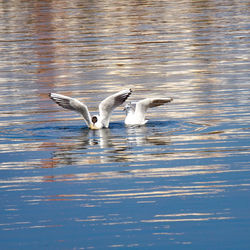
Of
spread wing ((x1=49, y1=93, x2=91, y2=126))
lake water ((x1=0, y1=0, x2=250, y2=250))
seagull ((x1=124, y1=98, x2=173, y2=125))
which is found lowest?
lake water ((x1=0, y1=0, x2=250, y2=250))

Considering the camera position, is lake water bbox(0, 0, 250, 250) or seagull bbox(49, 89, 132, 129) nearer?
lake water bbox(0, 0, 250, 250)

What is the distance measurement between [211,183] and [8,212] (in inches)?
125

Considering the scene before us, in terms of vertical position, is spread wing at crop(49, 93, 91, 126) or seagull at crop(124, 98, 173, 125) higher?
spread wing at crop(49, 93, 91, 126)

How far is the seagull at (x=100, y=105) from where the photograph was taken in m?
19.4

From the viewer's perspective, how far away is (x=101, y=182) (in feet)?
48.0

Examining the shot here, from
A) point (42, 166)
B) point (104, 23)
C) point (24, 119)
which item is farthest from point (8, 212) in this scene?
point (104, 23)

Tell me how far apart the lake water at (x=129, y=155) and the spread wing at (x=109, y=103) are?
37cm

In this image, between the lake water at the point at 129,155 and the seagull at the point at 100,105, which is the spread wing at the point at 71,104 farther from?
the lake water at the point at 129,155

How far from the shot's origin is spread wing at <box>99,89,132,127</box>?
1942 centimetres

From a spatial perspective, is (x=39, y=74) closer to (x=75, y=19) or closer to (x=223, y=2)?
(x=75, y=19)

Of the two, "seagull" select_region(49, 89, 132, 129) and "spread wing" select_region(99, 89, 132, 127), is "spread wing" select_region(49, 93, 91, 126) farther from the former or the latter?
"spread wing" select_region(99, 89, 132, 127)

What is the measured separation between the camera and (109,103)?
19.6 m

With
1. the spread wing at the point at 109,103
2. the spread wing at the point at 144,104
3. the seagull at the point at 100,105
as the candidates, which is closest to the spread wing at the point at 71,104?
the seagull at the point at 100,105

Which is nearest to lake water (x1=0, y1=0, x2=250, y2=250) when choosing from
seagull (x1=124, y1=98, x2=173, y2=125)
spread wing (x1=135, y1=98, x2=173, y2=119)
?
seagull (x1=124, y1=98, x2=173, y2=125)
